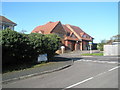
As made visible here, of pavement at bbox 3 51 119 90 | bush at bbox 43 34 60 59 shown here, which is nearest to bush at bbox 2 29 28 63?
pavement at bbox 3 51 119 90

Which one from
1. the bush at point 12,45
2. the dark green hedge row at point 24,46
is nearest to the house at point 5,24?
the dark green hedge row at point 24,46

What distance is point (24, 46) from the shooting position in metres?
12.1

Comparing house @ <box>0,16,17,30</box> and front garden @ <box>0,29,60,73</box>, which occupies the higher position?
house @ <box>0,16,17,30</box>

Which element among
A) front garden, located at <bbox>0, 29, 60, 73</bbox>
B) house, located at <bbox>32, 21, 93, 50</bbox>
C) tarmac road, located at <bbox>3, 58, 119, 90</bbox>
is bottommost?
tarmac road, located at <bbox>3, 58, 119, 90</bbox>

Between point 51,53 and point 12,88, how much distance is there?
9734 mm

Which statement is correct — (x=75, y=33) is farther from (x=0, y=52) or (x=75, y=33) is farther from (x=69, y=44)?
(x=0, y=52)

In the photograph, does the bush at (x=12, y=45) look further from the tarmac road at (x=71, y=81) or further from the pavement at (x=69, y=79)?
the tarmac road at (x=71, y=81)

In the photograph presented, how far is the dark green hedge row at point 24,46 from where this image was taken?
413 inches

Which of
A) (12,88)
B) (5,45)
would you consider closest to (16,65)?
(5,45)

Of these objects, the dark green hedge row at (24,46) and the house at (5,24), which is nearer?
the dark green hedge row at (24,46)

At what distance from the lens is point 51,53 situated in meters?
16.1

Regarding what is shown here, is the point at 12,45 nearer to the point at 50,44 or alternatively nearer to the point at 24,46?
the point at 24,46

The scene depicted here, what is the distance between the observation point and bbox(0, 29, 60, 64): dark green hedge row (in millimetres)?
10495

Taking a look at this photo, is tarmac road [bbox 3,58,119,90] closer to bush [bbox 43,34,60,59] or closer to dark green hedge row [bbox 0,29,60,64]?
dark green hedge row [bbox 0,29,60,64]
